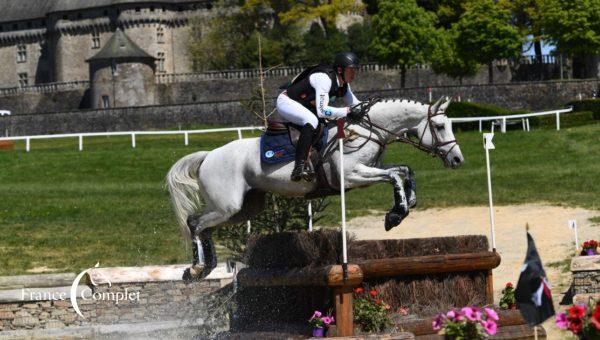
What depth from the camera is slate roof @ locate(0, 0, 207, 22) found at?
4692 inches

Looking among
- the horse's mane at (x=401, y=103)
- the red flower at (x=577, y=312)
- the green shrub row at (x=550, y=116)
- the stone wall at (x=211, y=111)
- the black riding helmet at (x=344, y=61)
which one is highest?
the stone wall at (x=211, y=111)

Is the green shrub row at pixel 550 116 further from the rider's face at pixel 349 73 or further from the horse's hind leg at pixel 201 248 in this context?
the rider's face at pixel 349 73

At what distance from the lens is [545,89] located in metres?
79.7

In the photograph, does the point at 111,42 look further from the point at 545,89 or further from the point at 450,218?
the point at 450,218

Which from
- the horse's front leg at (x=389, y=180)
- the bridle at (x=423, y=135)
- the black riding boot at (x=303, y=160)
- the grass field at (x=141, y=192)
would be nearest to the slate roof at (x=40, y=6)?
the grass field at (x=141, y=192)

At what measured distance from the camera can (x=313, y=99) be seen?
49.4ft

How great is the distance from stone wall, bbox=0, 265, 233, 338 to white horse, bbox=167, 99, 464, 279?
107 inches

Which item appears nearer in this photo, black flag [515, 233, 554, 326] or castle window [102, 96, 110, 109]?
black flag [515, 233, 554, 326]

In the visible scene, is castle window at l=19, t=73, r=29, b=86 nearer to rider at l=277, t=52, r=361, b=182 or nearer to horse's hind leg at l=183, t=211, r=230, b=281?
horse's hind leg at l=183, t=211, r=230, b=281

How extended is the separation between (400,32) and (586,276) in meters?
69.1

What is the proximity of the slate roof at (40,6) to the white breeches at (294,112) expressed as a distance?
10232cm

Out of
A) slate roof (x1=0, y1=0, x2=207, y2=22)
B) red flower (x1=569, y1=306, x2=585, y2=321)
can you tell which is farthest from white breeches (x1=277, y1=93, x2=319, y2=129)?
slate roof (x1=0, y1=0, x2=207, y2=22)

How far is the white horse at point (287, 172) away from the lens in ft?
47.1

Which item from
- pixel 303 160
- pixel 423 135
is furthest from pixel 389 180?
pixel 303 160
